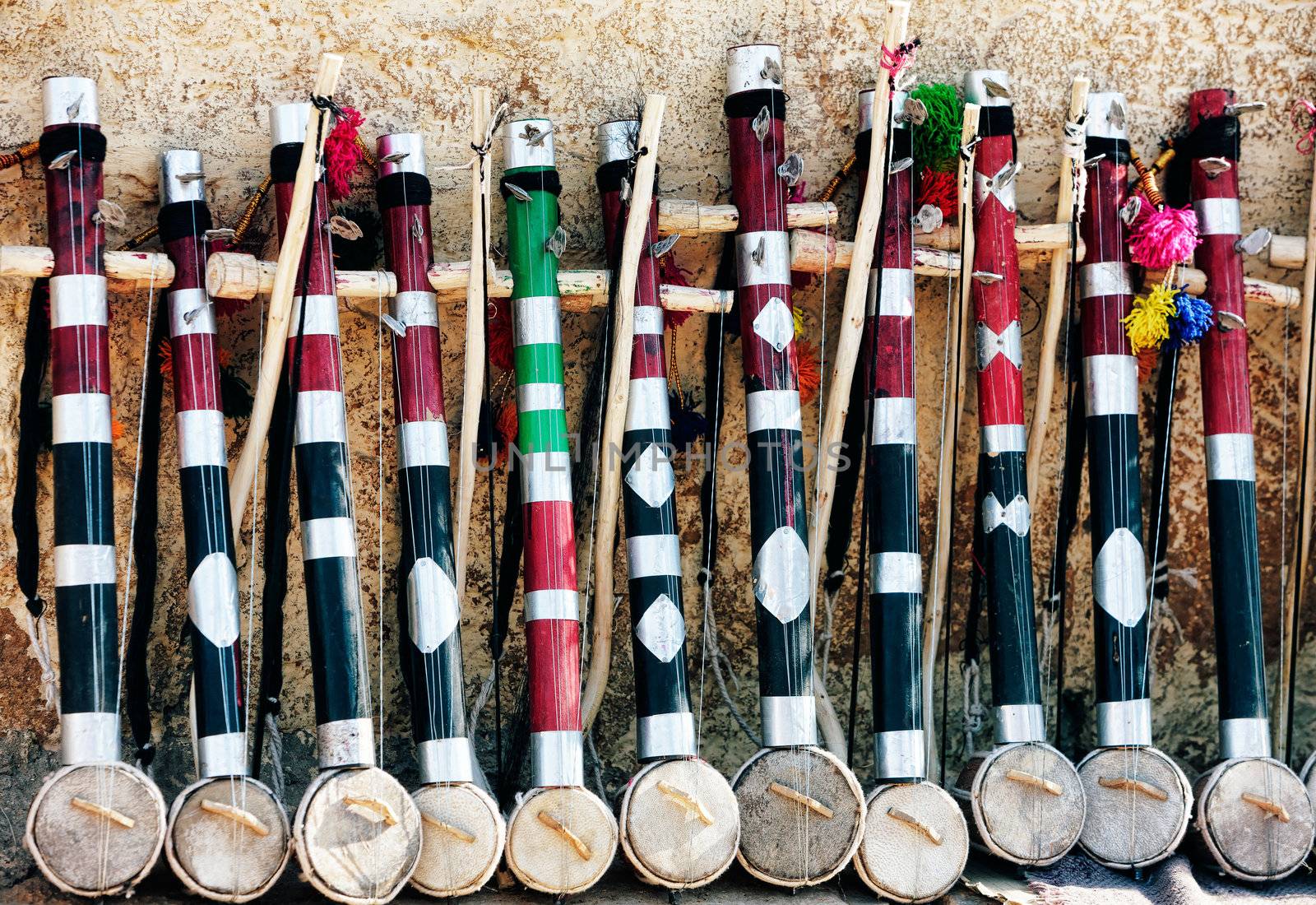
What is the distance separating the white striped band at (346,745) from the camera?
127 inches

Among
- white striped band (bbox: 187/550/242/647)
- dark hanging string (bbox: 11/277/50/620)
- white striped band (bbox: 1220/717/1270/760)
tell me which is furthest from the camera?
white striped band (bbox: 1220/717/1270/760)

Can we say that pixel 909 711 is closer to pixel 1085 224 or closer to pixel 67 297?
→ pixel 1085 224

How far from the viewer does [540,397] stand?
3.41m

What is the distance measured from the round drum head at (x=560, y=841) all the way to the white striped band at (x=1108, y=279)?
4.96 feet

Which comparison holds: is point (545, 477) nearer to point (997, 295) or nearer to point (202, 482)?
point (202, 482)

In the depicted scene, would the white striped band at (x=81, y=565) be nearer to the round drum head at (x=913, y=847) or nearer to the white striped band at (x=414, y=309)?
the white striped band at (x=414, y=309)

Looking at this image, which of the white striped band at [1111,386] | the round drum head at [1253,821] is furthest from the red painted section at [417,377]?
the round drum head at [1253,821]

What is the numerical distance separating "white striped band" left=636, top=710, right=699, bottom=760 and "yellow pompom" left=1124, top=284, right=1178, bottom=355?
4.08ft

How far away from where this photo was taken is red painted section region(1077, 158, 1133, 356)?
3.64 metres

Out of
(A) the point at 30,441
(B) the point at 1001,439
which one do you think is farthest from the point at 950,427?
(A) the point at 30,441

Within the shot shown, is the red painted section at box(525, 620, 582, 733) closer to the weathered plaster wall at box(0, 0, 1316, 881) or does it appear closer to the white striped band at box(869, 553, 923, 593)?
the weathered plaster wall at box(0, 0, 1316, 881)

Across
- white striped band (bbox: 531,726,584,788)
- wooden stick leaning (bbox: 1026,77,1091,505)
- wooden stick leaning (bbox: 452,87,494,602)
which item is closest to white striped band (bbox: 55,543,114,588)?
wooden stick leaning (bbox: 452,87,494,602)

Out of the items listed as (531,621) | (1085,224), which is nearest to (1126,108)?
(1085,224)

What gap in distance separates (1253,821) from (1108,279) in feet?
3.79
